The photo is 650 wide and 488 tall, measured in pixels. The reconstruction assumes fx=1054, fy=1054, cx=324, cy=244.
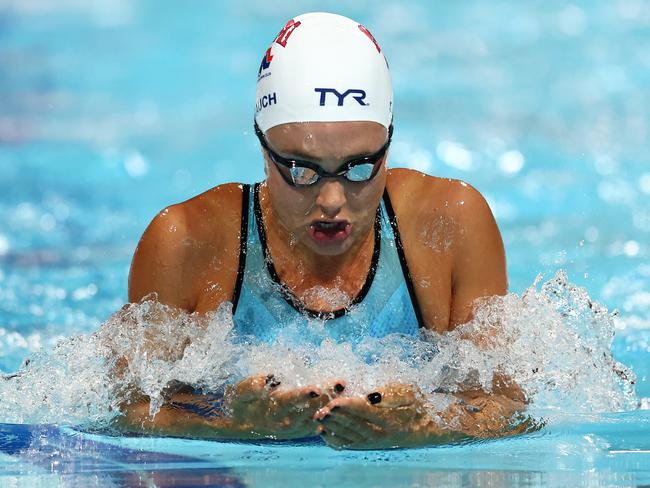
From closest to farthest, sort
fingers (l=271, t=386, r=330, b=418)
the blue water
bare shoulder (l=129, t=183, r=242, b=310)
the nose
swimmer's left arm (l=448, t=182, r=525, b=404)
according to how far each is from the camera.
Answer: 1. fingers (l=271, t=386, r=330, b=418)
2. the nose
3. bare shoulder (l=129, t=183, r=242, b=310)
4. swimmer's left arm (l=448, t=182, r=525, b=404)
5. the blue water

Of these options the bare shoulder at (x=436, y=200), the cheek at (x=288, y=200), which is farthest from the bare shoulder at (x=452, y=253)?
the cheek at (x=288, y=200)

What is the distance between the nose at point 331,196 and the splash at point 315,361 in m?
0.38

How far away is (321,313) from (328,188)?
0.45 metres

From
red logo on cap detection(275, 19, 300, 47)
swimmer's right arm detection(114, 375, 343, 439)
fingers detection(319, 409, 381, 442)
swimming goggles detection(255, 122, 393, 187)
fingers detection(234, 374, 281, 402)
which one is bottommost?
fingers detection(319, 409, 381, 442)

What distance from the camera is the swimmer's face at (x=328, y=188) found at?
2600 millimetres

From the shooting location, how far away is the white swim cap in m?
2.69

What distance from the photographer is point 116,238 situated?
5.79 m

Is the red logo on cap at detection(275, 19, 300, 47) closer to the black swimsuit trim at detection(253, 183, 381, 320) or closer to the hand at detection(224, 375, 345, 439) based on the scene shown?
the black swimsuit trim at detection(253, 183, 381, 320)

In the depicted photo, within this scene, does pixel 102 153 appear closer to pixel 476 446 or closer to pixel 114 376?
pixel 114 376

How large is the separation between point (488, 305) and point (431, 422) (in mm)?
522

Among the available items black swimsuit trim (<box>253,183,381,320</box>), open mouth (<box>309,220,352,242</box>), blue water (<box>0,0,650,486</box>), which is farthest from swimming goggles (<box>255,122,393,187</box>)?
blue water (<box>0,0,650,486</box>)

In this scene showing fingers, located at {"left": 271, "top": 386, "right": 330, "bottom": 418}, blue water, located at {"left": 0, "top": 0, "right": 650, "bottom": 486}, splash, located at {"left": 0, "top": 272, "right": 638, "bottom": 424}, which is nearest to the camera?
fingers, located at {"left": 271, "top": 386, "right": 330, "bottom": 418}

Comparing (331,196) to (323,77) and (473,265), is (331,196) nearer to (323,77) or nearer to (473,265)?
(323,77)

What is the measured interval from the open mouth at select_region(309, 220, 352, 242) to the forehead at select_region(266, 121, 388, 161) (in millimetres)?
171
